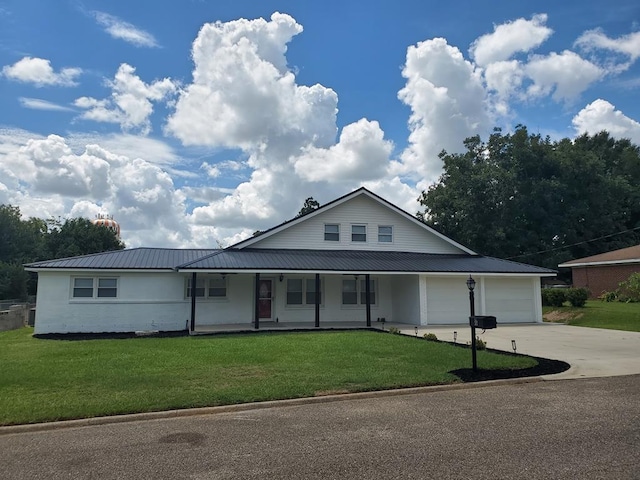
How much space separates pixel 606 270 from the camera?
32.6m

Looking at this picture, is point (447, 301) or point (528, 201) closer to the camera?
point (447, 301)

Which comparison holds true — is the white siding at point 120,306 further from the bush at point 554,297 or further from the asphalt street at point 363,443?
the bush at point 554,297

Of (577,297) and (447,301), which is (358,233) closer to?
(447,301)

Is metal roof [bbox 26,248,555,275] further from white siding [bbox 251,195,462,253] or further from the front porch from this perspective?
the front porch

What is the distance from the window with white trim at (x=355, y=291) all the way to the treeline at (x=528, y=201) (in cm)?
2195

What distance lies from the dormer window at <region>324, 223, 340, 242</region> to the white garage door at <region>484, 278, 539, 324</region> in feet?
23.4

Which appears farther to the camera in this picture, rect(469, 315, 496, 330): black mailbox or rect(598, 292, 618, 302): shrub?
rect(598, 292, 618, 302): shrub

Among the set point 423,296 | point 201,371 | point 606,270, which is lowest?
point 201,371

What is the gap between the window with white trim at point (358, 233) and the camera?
926 inches

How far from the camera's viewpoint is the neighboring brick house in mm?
30734

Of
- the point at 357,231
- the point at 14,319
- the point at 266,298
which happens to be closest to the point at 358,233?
the point at 357,231

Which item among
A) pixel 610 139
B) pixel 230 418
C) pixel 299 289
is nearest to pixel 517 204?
pixel 610 139

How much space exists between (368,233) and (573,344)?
11187 millimetres

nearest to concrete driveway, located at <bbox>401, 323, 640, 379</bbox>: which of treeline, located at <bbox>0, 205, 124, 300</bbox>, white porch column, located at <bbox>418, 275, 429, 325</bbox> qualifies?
white porch column, located at <bbox>418, 275, 429, 325</bbox>
